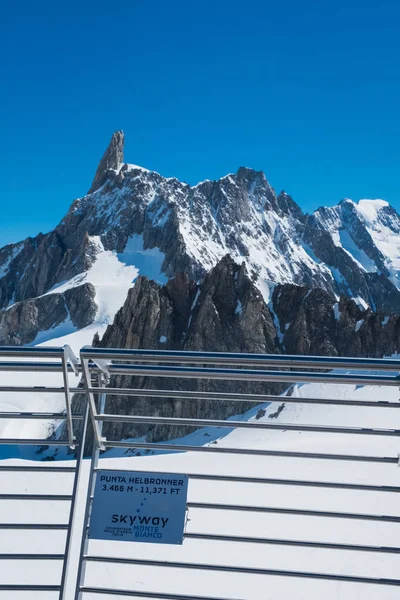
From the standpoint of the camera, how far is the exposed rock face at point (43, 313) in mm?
109375

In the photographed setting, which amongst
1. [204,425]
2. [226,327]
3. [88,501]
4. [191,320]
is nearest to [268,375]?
[204,425]

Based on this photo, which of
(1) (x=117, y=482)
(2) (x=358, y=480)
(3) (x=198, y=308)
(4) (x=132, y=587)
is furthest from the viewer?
(3) (x=198, y=308)

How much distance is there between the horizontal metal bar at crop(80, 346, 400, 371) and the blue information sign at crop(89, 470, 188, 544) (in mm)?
755

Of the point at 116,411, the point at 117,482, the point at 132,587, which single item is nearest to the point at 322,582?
the point at 132,587

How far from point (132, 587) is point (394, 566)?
7.27 ft

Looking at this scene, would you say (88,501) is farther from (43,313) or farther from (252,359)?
(43,313)

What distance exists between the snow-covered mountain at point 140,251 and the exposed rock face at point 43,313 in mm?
202

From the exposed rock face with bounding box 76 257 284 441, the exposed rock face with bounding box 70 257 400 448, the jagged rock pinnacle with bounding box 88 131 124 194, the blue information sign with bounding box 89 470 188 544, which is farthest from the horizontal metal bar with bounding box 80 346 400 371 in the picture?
the jagged rock pinnacle with bounding box 88 131 124 194

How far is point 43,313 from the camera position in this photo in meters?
112

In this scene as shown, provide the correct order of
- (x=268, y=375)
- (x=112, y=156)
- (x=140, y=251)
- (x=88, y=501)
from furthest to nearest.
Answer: (x=112, y=156), (x=140, y=251), (x=88, y=501), (x=268, y=375)

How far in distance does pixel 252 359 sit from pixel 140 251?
5262 inches

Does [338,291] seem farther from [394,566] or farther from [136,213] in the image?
[394,566]

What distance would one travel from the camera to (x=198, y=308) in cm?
6681

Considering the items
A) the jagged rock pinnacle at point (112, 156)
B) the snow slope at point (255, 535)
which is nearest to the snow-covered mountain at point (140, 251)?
the jagged rock pinnacle at point (112, 156)
